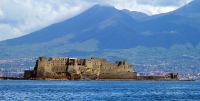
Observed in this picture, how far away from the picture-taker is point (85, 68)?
123250mm

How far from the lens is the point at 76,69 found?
121438 mm

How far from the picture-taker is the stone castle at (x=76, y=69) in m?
120

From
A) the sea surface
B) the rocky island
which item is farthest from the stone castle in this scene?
the sea surface

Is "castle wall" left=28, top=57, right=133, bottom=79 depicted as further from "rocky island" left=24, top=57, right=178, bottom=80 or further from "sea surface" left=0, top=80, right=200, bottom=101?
"sea surface" left=0, top=80, right=200, bottom=101

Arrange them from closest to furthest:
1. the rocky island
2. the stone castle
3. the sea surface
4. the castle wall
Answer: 1. the sea surface
2. the castle wall
3. the stone castle
4. the rocky island

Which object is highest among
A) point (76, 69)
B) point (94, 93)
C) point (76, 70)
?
point (76, 69)

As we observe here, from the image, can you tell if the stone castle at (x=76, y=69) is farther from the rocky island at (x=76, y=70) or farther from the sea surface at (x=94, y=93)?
the sea surface at (x=94, y=93)

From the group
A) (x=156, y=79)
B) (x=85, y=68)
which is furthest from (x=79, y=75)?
(x=156, y=79)

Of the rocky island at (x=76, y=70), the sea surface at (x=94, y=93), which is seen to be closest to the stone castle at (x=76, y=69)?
the rocky island at (x=76, y=70)

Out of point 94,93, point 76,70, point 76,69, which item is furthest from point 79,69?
point 94,93

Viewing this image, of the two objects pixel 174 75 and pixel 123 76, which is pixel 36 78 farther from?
pixel 174 75

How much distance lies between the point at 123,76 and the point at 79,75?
1194 cm

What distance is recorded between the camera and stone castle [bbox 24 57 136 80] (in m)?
120

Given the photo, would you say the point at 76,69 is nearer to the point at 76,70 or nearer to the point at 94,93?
the point at 76,70
